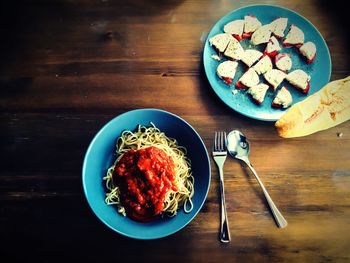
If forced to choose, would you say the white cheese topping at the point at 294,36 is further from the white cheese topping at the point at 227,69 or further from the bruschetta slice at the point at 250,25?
the white cheese topping at the point at 227,69

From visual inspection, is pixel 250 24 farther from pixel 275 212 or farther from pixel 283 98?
pixel 275 212

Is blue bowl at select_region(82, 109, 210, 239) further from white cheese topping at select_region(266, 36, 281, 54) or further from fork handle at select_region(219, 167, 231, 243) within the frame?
white cheese topping at select_region(266, 36, 281, 54)

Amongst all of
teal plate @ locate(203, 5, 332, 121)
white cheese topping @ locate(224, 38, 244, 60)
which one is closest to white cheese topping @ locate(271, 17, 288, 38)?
teal plate @ locate(203, 5, 332, 121)

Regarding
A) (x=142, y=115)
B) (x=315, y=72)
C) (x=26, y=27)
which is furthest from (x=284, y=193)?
(x=26, y=27)

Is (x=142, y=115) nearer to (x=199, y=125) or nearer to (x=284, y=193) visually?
(x=199, y=125)

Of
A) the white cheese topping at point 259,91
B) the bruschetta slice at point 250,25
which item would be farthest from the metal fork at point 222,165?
the bruschetta slice at point 250,25
